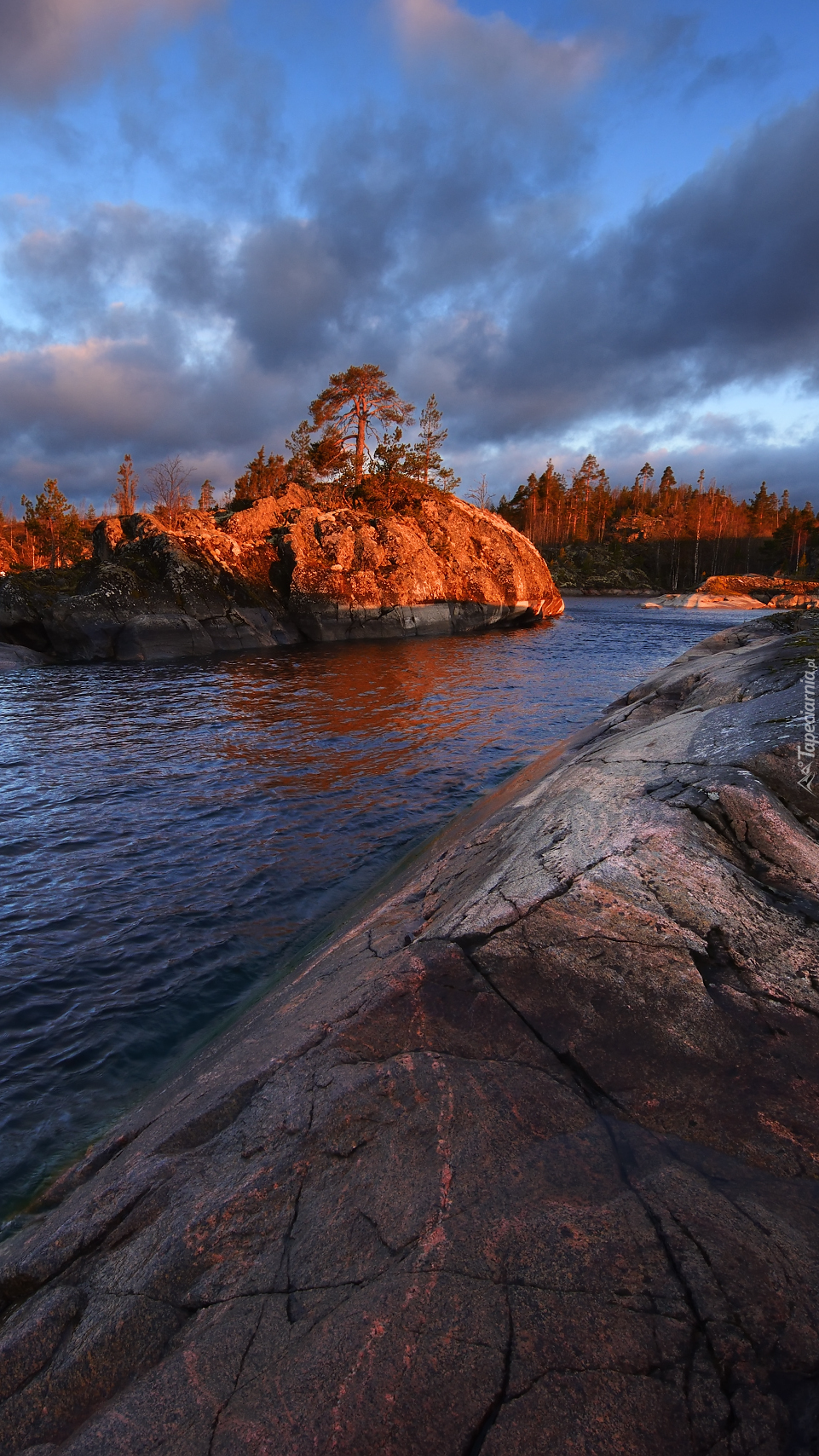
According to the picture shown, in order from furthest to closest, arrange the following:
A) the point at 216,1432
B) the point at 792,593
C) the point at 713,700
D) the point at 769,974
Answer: the point at 792,593 → the point at 713,700 → the point at 769,974 → the point at 216,1432

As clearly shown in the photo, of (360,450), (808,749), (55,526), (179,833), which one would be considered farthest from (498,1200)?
(55,526)

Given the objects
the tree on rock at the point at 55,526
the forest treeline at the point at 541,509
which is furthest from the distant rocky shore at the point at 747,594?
the tree on rock at the point at 55,526

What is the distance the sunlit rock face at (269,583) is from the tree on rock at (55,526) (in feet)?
134

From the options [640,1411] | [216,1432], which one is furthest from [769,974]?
[216,1432]

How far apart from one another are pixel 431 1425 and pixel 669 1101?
1.70 meters

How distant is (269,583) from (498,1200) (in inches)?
1399

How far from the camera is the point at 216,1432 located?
2215mm

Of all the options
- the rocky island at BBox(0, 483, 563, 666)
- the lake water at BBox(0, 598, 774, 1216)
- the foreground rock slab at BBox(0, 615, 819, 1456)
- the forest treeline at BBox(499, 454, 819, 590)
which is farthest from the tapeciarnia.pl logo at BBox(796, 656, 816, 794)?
the forest treeline at BBox(499, 454, 819, 590)

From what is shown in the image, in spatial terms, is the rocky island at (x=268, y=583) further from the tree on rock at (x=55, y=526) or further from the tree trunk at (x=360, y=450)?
the tree on rock at (x=55, y=526)

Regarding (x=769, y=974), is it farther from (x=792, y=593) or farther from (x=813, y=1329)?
(x=792, y=593)

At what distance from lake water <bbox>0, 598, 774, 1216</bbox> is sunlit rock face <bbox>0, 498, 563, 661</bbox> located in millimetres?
7793

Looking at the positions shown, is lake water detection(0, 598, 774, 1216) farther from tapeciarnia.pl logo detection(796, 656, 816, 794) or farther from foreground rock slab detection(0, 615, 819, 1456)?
tapeciarnia.pl logo detection(796, 656, 816, 794)

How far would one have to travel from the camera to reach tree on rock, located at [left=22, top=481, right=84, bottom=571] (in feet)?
225

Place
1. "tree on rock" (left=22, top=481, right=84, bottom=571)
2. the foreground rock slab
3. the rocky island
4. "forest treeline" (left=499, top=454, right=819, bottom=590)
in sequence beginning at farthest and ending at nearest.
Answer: "forest treeline" (left=499, top=454, right=819, bottom=590) → "tree on rock" (left=22, top=481, right=84, bottom=571) → the rocky island → the foreground rock slab
